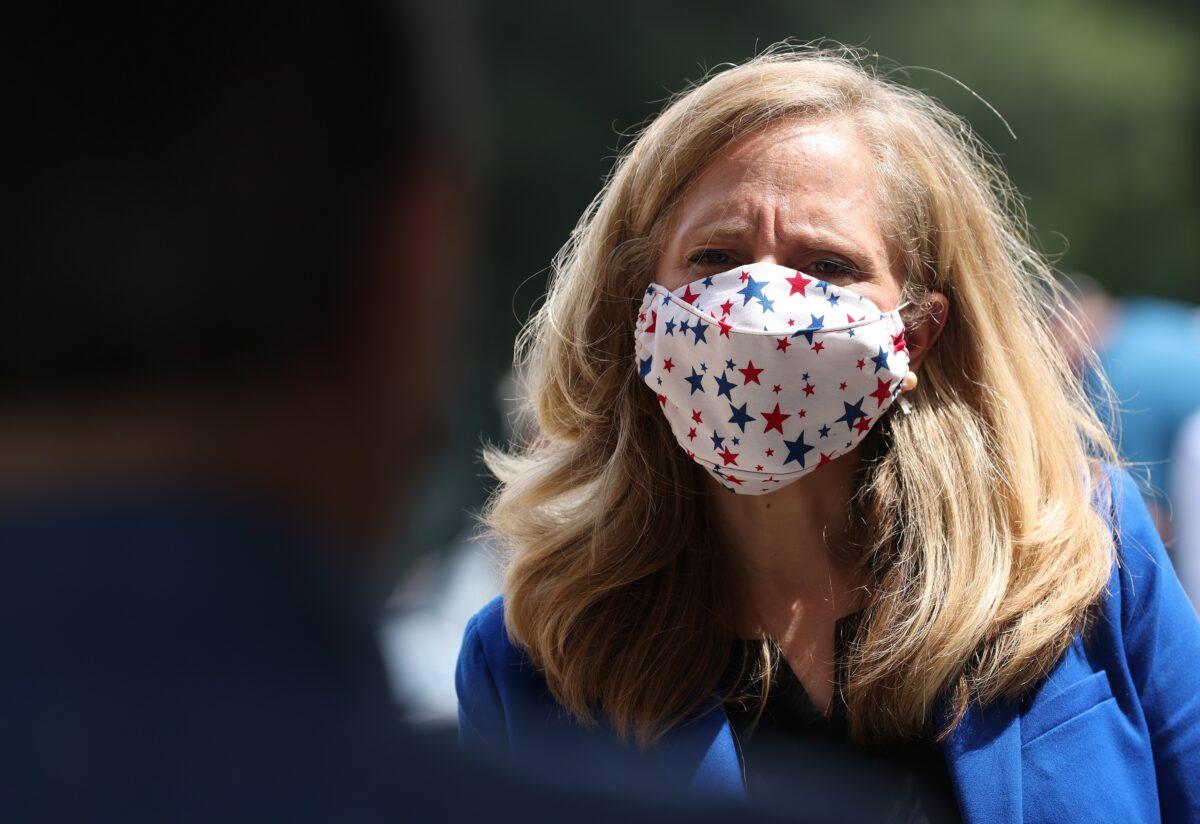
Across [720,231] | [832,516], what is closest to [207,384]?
[720,231]

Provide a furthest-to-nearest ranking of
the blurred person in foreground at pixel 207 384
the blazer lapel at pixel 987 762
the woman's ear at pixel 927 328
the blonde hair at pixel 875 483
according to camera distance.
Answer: the woman's ear at pixel 927 328 < the blonde hair at pixel 875 483 < the blazer lapel at pixel 987 762 < the blurred person in foreground at pixel 207 384

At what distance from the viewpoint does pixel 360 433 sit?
74 centimetres

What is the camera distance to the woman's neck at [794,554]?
227 cm

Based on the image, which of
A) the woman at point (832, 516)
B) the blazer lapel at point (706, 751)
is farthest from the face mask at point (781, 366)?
the blazer lapel at point (706, 751)

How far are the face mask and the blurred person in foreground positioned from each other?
4.81 ft

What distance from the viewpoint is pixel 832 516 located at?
7.70 ft

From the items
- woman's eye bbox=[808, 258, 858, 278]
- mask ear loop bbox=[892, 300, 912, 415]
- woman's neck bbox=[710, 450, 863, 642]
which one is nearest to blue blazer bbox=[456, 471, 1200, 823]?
woman's neck bbox=[710, 450, 863, 642]

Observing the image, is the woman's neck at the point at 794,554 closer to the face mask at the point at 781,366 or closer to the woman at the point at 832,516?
the woman at the point at 832,516

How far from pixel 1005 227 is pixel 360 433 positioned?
6.96 ft

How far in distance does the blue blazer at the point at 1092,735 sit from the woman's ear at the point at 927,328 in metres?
0.46

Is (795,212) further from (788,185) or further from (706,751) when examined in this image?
(706,751)

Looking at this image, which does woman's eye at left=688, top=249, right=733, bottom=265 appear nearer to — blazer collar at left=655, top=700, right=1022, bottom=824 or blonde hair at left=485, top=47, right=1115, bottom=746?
blonde hair at left=485, top=47, right=1115, bottom=746

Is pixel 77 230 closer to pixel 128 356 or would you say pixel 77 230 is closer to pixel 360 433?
pixel 128 356

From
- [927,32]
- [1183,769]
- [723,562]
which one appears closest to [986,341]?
[723,562]
